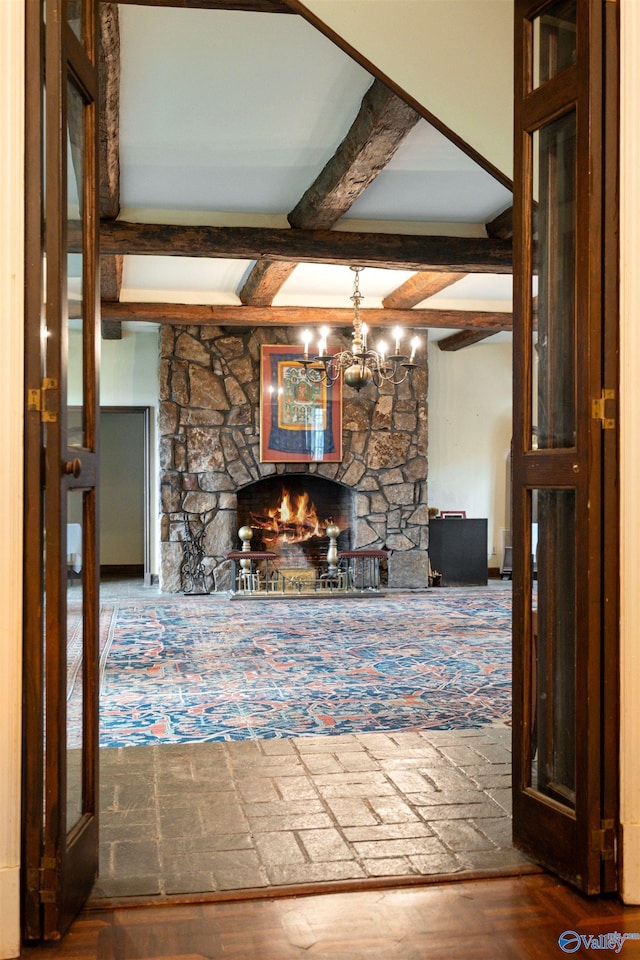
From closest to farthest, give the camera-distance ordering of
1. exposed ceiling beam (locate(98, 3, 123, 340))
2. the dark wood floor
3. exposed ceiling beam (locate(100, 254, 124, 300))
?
the dark wood floor → exposed ceiling beam (locate(98, 3, 123, 340)) → exposed ceiling beam (locate(100, 254, 124, 300))

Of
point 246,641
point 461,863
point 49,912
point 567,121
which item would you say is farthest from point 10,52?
point 246,641

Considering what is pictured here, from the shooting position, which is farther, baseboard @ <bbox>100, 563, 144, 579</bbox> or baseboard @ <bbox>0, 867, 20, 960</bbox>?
baseboard @ <bbox>100, 563, 144, 579</bbox>

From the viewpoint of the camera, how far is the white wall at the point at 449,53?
138 inches

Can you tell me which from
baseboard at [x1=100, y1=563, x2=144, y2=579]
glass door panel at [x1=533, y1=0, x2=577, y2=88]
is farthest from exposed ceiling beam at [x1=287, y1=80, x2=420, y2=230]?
baseboard at [x1=100, y1=563, x2=144, y2=579]

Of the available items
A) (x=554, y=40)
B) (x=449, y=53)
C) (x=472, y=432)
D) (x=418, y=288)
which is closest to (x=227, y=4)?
(x=449, y=53)

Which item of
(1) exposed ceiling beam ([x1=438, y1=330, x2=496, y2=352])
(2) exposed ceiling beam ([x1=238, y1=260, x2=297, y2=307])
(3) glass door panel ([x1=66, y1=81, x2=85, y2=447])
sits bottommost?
(3) glass door panel ([x1=66, y1=81, x2=85, y2=447])

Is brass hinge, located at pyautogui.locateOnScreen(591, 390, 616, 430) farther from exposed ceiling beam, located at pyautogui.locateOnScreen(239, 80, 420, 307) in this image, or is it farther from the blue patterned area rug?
exposed ceiling beam, located at pyautogui.locateOnScreen(239, 80, 420, 307)

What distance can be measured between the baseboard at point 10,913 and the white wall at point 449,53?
298cm

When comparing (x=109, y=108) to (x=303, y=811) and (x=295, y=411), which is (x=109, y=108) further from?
(x=295, y=411)

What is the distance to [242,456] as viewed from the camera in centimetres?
906

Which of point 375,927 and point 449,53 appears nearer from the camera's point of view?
point 375,927

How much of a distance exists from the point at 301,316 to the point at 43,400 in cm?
659

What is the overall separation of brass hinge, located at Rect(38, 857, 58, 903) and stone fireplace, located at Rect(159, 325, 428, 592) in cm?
692

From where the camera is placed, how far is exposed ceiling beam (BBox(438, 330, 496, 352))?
9.33m
